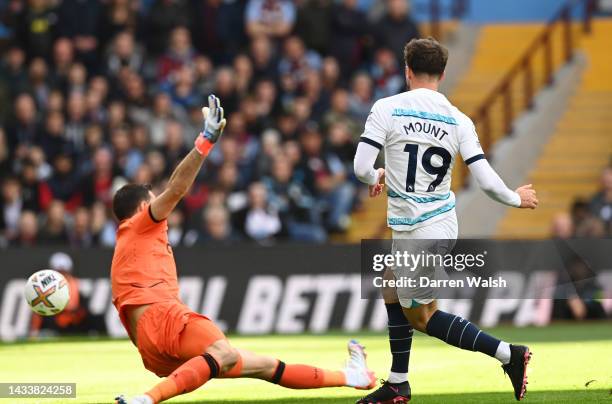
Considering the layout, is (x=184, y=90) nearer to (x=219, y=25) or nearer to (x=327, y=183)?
(x=219, y=25)

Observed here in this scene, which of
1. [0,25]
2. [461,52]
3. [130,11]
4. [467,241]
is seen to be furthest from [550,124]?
[0,25]

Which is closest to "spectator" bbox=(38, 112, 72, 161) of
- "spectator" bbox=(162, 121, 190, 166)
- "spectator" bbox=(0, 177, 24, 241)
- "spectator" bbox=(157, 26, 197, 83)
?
"spectator" bbox=(0, 177, 24, 241)

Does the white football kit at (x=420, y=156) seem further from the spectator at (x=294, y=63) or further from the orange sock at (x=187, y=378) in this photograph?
the spectator at (x=294, y=63)

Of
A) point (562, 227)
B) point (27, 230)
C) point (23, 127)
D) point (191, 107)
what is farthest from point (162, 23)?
point (562, 227)

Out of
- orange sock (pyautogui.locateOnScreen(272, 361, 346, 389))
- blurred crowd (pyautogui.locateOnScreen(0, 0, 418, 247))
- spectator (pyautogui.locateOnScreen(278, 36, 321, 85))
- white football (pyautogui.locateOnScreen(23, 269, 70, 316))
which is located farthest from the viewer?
spectator (pyautogui.locateOnScreen(278, 36, 321, 85))

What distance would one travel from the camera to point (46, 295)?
11039 mm

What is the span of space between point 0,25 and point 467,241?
942cm

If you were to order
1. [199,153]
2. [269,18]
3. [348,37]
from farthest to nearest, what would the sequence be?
[348,37], [269,18], [199,153]

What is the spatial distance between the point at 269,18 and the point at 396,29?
213 centimetres

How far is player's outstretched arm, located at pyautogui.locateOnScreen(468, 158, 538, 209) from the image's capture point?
9.14 meters

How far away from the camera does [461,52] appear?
81.5 ft

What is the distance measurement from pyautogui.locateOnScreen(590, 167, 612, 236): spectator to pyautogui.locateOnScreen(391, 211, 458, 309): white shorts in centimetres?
1042

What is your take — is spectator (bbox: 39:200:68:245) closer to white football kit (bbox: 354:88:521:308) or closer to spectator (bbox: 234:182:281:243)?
spectator (bbox: 234:182:281:243)

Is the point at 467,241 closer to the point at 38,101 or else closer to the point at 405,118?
the point at 38,101
